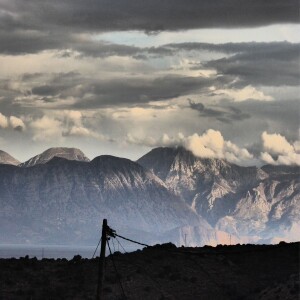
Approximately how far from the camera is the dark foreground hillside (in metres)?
118

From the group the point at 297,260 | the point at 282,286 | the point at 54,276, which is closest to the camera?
the point at 282,286

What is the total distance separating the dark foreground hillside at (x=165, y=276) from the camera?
386 ft

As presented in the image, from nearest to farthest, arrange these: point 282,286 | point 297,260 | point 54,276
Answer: point 282,286 → point 54,276 → point 297,260

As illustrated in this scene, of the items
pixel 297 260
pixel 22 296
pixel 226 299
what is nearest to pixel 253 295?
pixel 226 299

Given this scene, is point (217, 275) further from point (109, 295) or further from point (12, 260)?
point (12, 260)

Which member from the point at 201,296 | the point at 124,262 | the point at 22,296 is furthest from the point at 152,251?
the point at 22,296

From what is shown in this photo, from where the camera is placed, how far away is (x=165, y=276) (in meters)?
129

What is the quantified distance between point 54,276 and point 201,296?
20946mm

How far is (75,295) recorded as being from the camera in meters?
117

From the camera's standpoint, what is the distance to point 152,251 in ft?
464

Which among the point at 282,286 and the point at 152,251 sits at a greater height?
the point at 152,251

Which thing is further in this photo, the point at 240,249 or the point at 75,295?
the point at 240,249

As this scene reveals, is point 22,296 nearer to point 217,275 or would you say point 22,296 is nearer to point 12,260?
point 12,260

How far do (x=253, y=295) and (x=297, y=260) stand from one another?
21.7 metres
